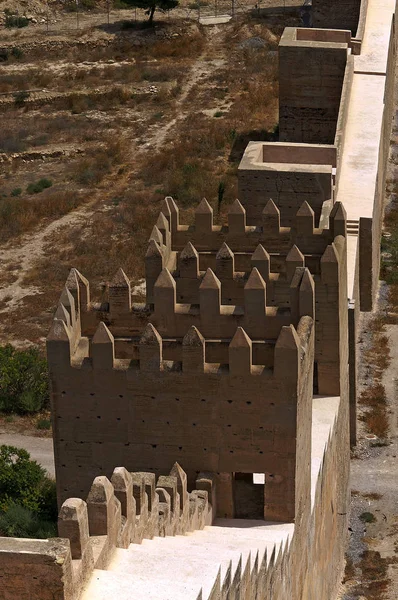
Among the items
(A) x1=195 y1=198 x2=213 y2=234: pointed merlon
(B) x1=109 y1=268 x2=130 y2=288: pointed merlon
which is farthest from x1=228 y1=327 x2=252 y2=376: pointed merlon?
(A) x1=195 y1=198 x2=213 y2=234: pointed merlon

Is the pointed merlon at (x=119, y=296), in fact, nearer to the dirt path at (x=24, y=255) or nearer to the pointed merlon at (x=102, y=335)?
the pointed merlon at (x=102, y=335)

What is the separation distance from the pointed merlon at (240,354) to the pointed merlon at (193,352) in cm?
38

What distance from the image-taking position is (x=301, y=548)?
2147cm

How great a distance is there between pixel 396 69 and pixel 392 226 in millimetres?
14908

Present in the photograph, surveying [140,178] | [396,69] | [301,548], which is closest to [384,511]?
[301,548]

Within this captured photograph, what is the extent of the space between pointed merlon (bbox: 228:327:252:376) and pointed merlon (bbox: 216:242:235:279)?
407 centimetres

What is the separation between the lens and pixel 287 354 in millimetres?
19281

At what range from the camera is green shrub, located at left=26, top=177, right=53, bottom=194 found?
46.8m

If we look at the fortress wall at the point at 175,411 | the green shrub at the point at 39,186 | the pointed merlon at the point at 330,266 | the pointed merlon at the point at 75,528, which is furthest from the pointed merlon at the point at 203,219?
the green shrub at the point at 39,186

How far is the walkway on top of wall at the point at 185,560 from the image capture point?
14398 millimetres

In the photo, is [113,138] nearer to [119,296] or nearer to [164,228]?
[164,228]

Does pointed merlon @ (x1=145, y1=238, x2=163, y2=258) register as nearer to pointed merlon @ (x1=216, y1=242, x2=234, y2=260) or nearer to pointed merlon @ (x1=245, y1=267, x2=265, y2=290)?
pointed merlon @ (x1=216, y1=242, x2=234, y2=260)

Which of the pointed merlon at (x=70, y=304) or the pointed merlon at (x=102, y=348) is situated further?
the pointed merlon at (x=70, y=304)

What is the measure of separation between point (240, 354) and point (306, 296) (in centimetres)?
249
